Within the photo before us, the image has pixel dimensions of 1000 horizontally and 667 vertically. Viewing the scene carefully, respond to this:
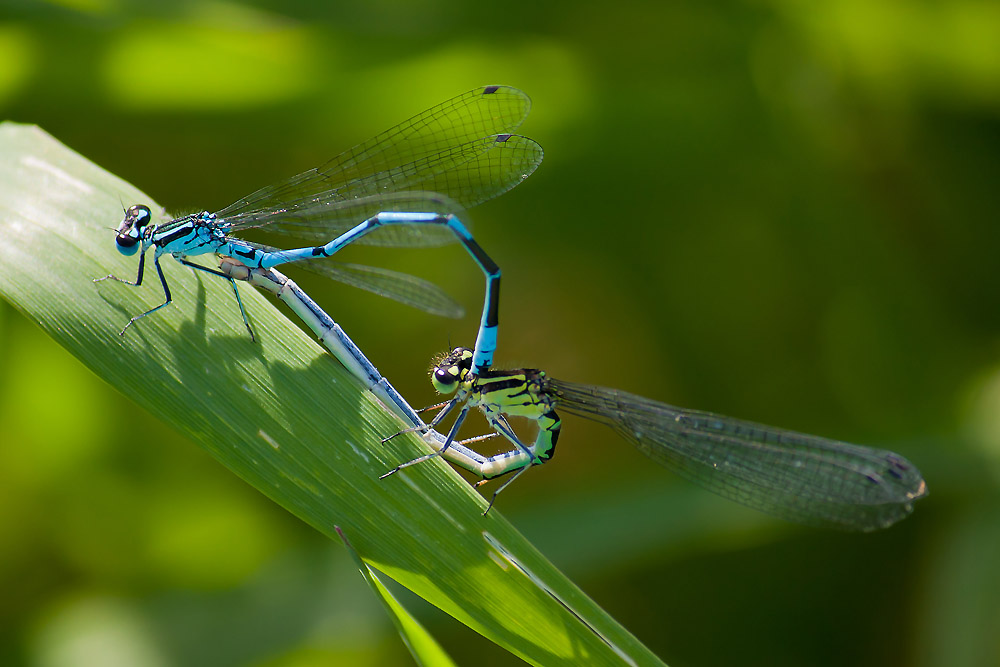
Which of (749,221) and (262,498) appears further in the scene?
(749,221)

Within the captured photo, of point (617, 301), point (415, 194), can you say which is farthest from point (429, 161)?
point (617, 301)

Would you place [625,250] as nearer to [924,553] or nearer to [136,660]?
[924,553]

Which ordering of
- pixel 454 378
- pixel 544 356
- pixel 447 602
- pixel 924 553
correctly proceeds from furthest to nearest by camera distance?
pixel 544 356
pixel 924 553
pixel 454 378
pixel 447 602

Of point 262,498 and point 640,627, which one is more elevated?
point 262,498

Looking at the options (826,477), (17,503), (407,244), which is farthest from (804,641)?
(17,503)

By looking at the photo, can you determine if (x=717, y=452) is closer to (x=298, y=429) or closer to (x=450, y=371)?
(x=450, y=371)

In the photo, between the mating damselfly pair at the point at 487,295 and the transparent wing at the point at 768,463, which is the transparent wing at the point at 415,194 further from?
the transparent wing at the point at 768,463

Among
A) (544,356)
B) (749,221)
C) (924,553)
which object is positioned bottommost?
(924,553)
